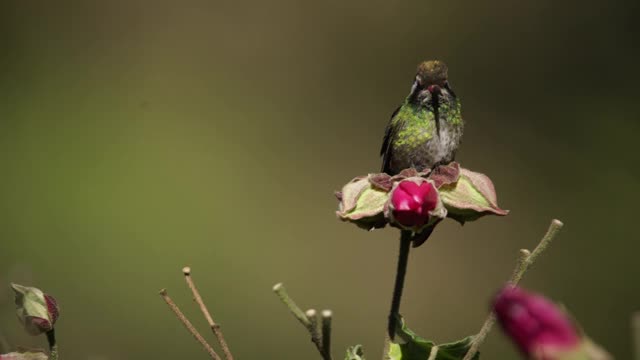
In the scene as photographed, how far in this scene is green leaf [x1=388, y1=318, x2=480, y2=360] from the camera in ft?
1.38

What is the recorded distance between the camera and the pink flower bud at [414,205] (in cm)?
40

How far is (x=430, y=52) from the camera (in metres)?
2.80

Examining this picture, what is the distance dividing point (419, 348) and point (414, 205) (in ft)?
0.29

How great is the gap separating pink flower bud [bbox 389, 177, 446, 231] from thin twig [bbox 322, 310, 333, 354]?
9 centimetres

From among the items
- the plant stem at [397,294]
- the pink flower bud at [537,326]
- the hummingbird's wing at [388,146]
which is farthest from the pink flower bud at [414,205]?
the hummingbird's wing at [388,146]

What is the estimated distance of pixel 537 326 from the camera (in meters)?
0.22

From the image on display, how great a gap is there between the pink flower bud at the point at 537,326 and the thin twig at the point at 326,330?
4.1 inches

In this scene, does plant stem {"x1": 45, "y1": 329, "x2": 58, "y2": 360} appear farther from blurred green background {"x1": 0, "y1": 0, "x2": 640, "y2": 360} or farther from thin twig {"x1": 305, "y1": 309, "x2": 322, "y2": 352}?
blurred green background {"x1": 0, "y1": 0, "x2": 640, "y2": 360}

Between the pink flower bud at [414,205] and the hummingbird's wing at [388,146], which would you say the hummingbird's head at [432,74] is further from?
the pink flower bud at [414,205]

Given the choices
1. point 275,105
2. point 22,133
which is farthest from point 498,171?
point 22,133

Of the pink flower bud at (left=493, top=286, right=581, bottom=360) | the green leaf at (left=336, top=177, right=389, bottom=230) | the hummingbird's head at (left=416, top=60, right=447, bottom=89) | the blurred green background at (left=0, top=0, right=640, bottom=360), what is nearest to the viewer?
the pink flower bud at (left=493, top=286, right=581, bottom=360)

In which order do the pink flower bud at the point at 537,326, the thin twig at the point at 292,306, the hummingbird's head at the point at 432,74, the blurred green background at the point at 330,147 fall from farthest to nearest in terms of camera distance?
the blurred green background at the point at 330,147, the hummingbird's head at the point at 432,74, the thin twig at the point at 292,306, the pink flower bud at the point at 537,326

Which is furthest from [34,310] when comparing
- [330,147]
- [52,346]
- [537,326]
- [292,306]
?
[330,147]

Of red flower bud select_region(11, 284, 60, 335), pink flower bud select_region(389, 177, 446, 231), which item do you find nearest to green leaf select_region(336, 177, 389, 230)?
pink flower bud select_region(389, 177, 446, 231)
